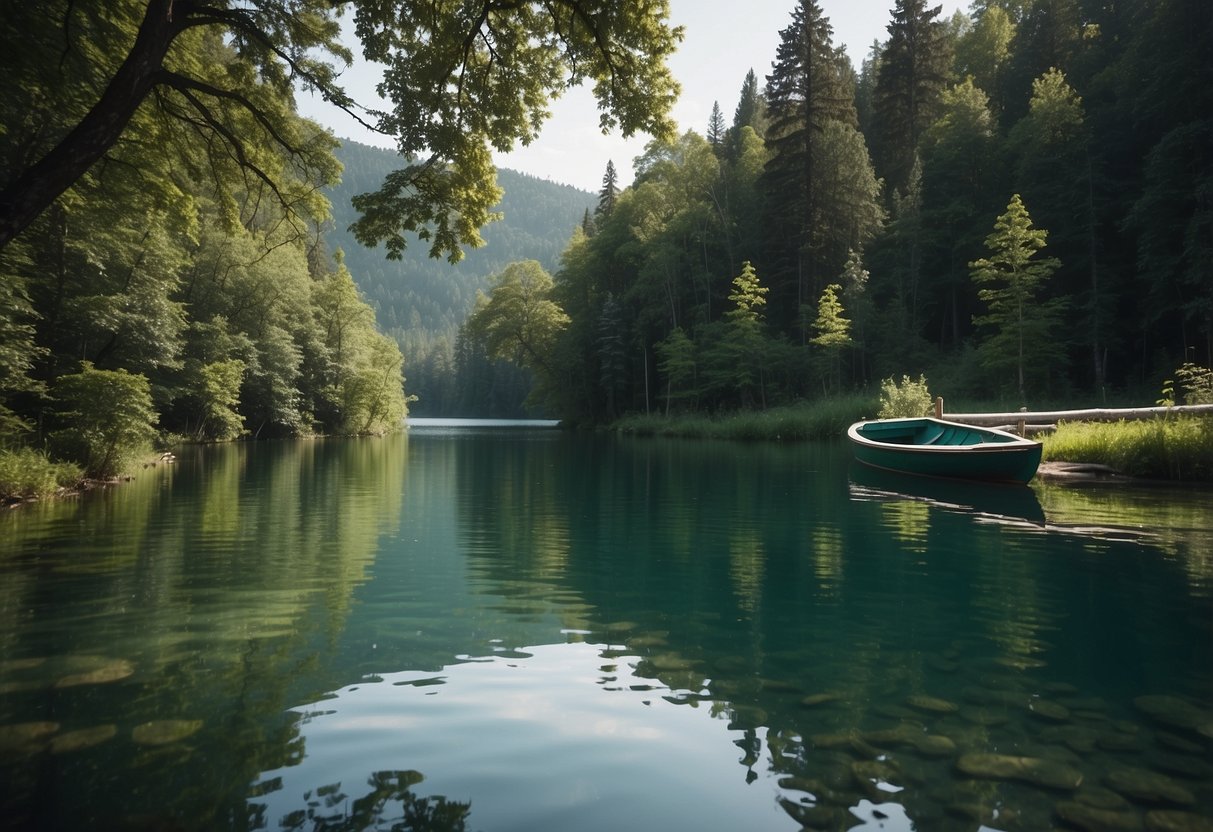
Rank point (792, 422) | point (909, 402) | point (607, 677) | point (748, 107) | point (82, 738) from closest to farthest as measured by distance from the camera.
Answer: point (82, 738) < point (607, 677) < point (909, 402) < point (792, 422) < point (748, 107)

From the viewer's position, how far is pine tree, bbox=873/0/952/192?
48188 millimetres

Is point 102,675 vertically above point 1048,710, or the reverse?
point 102,675

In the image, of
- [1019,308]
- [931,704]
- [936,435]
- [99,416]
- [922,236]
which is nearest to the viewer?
[931,704]

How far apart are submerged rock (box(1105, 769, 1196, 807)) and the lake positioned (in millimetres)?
18

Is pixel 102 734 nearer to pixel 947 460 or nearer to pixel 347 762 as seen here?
pixel 347 762

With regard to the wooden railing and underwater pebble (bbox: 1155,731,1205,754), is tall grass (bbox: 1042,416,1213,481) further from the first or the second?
underwater pebble (bbox: 1155,731,1205,754)

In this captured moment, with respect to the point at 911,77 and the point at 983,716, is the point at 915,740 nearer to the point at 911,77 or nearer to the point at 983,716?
the point at 983,716

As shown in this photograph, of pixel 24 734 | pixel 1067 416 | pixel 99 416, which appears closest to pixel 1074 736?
pixel 24 734

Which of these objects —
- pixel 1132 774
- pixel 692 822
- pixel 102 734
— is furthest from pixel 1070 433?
pixel 102 734

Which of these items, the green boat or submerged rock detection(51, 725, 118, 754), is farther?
the green boat

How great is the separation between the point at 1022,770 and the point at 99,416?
1641 centimetres

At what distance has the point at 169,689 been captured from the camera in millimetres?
4281

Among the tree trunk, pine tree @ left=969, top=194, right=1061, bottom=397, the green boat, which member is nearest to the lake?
the tree trunk

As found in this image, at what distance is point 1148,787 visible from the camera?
10.3 feet
